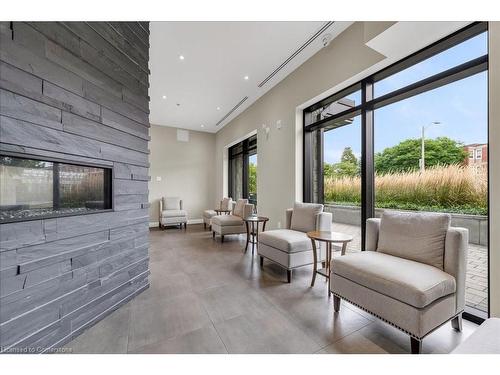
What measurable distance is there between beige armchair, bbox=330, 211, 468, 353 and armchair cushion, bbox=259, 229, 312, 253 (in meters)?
0.72

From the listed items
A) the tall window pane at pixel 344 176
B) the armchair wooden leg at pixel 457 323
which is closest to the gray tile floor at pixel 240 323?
the armchair wooden leg at pixel 457 323

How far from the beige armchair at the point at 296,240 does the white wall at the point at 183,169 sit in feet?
15.0

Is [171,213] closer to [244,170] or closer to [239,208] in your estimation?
[239,208]

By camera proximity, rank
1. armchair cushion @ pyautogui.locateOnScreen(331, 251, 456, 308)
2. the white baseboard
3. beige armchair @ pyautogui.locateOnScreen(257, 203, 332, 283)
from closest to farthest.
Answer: armchair cushion @ pyautogui.locateOnScreen(331, 251, 456, 308)
beige armchair @ pyautogui.locateOnScreen(257, 203, 332, 283)
the white baseboard

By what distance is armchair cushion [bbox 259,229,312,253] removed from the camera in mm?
2650

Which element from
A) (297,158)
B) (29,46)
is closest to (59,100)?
(29,46)

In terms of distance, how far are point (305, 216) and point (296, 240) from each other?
0.49m

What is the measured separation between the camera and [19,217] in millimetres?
1304

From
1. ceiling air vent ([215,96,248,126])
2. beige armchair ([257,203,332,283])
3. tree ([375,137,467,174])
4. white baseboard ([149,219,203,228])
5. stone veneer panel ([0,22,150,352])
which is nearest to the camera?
stone veneer panel ([0,22,150,352])

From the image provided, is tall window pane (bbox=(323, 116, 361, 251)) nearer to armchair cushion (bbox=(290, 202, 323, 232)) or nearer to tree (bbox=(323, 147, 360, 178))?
tree (bbox=(323, 147, 360, 178))

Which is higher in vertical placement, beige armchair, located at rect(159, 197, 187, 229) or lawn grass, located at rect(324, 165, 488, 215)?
lawn grass, located at rect(324, 165, 488, 215)

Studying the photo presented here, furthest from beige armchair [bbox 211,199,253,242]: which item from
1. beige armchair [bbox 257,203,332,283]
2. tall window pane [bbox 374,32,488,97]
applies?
tall window pane [bbox 374,32,488,97]
